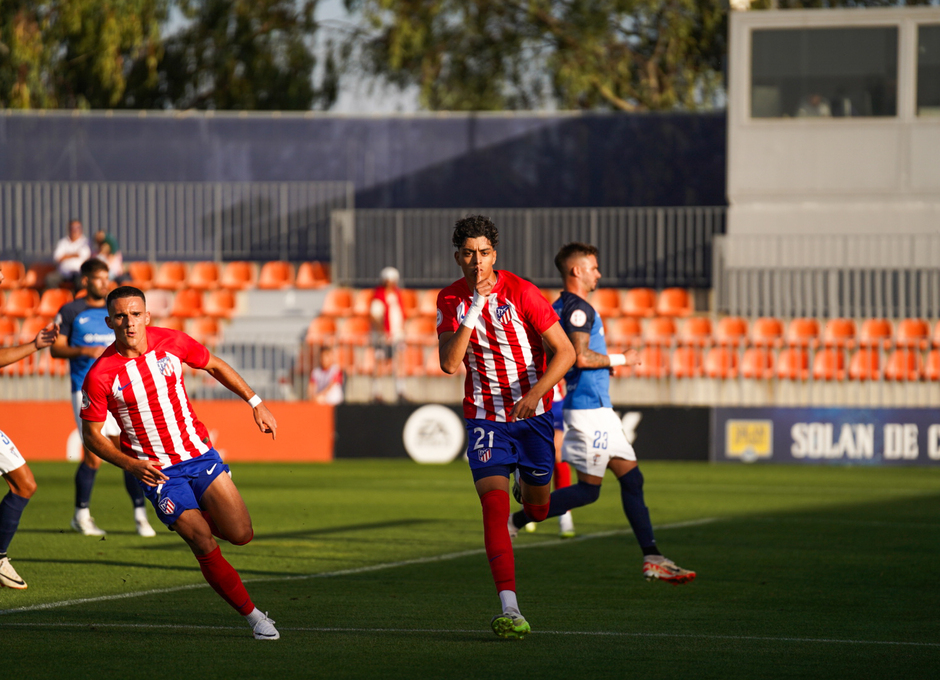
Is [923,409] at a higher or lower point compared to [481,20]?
lower

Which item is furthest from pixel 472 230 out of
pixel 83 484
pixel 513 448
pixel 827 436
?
pixel 827 436

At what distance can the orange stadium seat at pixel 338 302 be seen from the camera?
926 inches

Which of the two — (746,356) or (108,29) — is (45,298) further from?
(746,356)

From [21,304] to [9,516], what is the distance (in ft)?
54.5

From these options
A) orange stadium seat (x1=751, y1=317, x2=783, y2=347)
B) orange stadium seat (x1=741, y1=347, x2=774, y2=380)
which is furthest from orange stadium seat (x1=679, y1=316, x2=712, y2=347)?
orange stadium seat (x1=741, y1=347, x2=774, y2=380)

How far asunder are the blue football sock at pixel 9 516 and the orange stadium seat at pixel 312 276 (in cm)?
1647

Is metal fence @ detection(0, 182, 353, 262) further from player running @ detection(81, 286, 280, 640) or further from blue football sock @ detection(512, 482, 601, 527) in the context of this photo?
player running @ detection(81, 286, 280, 640)

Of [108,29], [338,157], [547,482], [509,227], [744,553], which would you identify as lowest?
[744,553]

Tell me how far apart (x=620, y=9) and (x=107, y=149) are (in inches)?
542

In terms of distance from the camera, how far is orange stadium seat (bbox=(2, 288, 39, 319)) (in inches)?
917

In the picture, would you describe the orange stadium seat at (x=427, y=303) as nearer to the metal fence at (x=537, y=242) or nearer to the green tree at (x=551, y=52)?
the metal fence at (x=537, y=242)

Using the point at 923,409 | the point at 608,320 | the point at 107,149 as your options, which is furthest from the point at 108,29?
the point at 923,409

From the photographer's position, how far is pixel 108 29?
2886 centimetres

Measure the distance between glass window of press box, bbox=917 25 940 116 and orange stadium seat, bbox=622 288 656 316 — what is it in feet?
19.6
